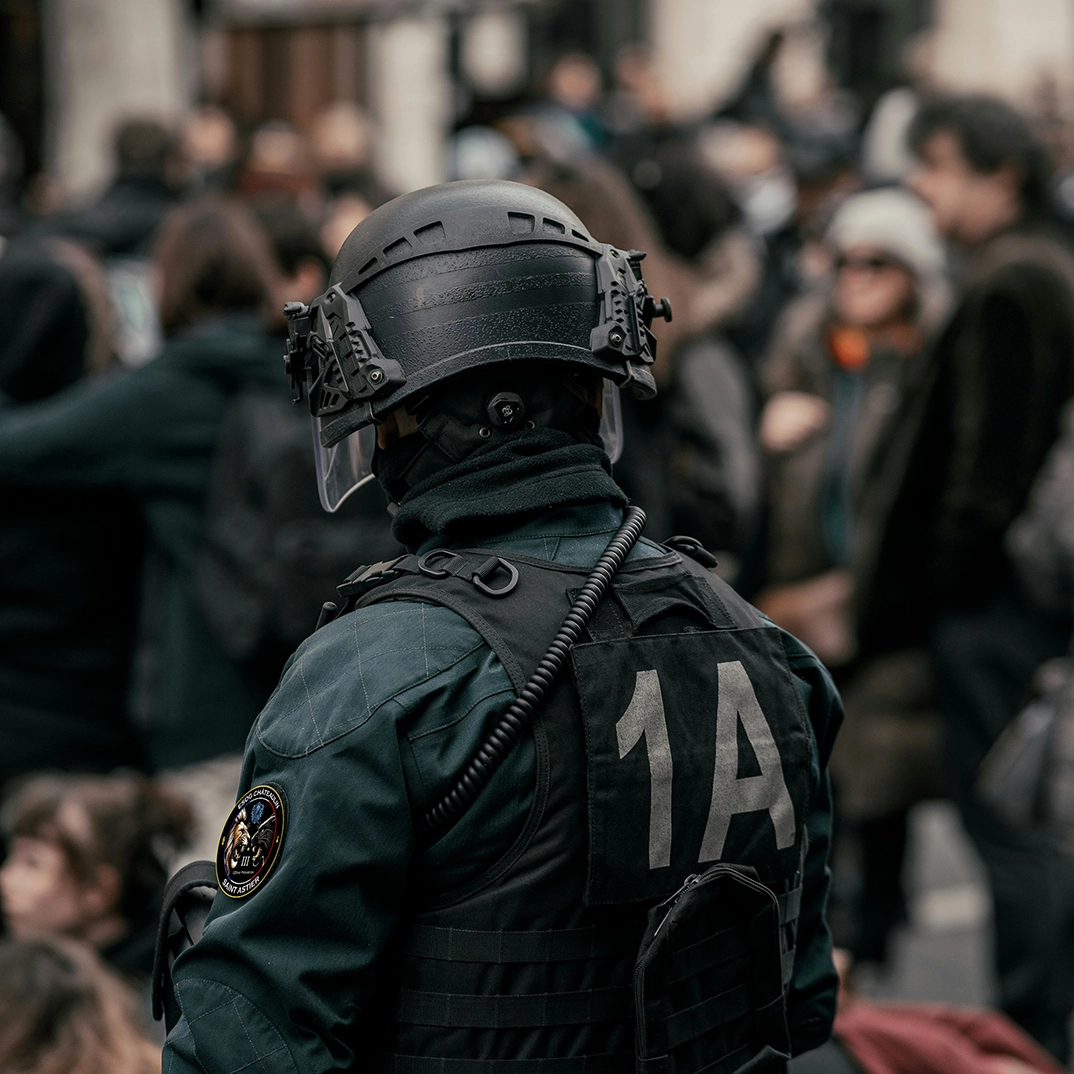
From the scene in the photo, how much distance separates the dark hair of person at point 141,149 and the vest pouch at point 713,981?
680cm

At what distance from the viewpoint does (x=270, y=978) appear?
6.24 ft

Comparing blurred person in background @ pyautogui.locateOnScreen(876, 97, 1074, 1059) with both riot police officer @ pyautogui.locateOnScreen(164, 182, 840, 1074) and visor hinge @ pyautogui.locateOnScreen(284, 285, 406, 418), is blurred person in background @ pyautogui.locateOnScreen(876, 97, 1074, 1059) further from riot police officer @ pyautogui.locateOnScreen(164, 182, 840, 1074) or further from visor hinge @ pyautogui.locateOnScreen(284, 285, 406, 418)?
visor hinge @ pyautogui.locateOnScreen(284, 285, 406, 418)

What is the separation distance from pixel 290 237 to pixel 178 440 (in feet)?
1.95

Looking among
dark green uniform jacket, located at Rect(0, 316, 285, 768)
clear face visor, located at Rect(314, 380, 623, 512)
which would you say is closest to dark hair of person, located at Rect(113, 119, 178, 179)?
dark green uniform jacket, located at Rect(0, 316, 285, 768)

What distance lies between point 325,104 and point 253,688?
13.4 meters

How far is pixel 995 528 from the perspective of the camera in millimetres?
4441

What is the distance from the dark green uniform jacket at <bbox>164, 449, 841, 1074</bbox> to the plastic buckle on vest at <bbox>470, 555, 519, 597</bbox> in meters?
0.04

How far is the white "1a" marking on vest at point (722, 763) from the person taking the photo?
1998 millimetres

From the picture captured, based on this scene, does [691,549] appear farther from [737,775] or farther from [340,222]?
[340,222]

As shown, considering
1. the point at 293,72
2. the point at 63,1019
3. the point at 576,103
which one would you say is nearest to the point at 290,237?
the point at 63,1019

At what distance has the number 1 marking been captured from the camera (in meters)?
1.99

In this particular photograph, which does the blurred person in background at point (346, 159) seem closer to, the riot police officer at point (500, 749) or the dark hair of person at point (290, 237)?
the dark hair of person at point (290, 237)

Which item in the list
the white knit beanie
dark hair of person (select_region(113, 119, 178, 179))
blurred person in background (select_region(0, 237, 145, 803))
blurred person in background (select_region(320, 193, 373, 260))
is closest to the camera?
blurred person in background (select_region(0, 237, 145, 803))

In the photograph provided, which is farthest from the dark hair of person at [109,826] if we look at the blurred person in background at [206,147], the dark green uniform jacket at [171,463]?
the blurred person in background at [206,147]
